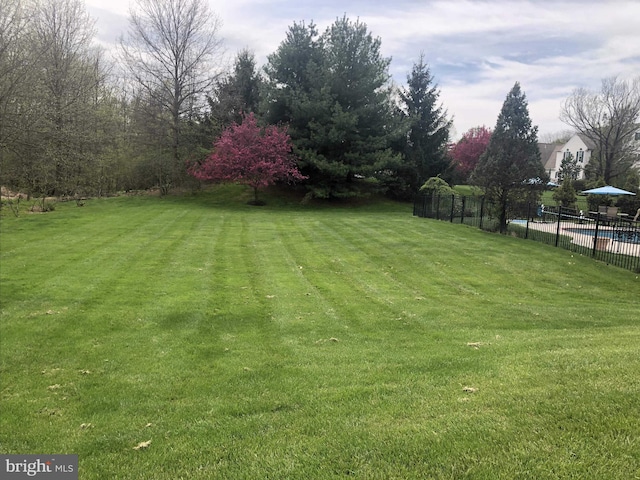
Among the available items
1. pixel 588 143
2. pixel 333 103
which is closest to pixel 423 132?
pixel 333 103

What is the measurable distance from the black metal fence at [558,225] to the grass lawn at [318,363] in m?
0.90

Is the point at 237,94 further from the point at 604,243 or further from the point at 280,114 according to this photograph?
the point at 604,243

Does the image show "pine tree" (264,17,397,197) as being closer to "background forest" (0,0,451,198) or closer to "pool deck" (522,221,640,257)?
"background forest" (0,0,451,198)

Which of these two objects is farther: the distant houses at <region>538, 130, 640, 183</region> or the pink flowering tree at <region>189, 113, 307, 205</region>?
the distant houses at <region>538, 130, 640, 183</region>

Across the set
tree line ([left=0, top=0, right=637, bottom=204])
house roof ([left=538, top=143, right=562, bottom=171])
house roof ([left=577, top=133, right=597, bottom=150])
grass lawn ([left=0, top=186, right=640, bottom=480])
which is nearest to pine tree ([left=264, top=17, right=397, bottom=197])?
tree line ([left=0, top=0, right=637, bottom=204])

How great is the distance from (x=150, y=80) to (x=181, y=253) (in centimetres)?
2204

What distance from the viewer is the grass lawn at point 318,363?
2898 mm

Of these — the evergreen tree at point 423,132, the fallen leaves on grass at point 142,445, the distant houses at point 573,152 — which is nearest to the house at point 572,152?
the distant houses at point 573,152

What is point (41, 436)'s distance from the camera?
3.66m

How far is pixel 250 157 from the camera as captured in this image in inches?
1018

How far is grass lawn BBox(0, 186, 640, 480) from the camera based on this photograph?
2.90m

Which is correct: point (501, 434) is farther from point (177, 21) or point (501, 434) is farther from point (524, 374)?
point (177, 21)

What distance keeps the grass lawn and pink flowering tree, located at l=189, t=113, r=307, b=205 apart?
13849 mm

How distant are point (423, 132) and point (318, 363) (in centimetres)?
3011
